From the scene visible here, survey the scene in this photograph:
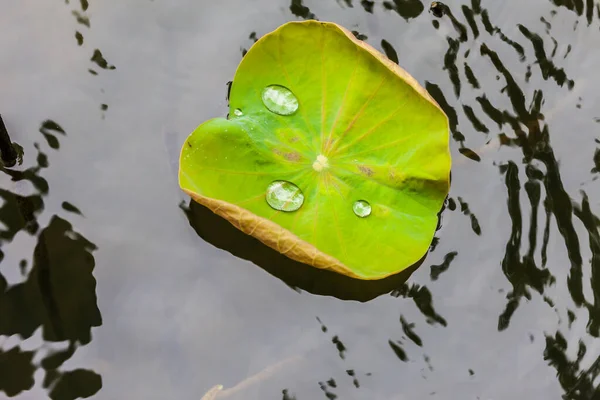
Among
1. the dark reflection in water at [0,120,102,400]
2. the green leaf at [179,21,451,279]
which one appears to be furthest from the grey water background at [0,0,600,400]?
the green leaf at [179,21,451,279]

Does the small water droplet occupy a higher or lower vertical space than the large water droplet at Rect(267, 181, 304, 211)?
higher

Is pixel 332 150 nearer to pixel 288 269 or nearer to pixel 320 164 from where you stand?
pixel 320 164

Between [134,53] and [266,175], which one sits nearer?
[266,175]

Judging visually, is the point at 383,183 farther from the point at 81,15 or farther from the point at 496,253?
the point at 81,15

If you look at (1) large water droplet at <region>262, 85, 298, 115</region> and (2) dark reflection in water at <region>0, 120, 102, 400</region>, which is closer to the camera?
(2) dark reflection in water at <region>0, 120, 102, 400</region>

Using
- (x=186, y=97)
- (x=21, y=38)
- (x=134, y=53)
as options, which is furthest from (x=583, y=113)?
(x=21, y=38)

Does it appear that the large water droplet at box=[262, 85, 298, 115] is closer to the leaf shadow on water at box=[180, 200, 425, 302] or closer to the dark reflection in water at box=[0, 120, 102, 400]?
the leaf shadow on water at box=[180, 200, 425, 302]

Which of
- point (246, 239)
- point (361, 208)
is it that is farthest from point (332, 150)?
point (246, 239)
